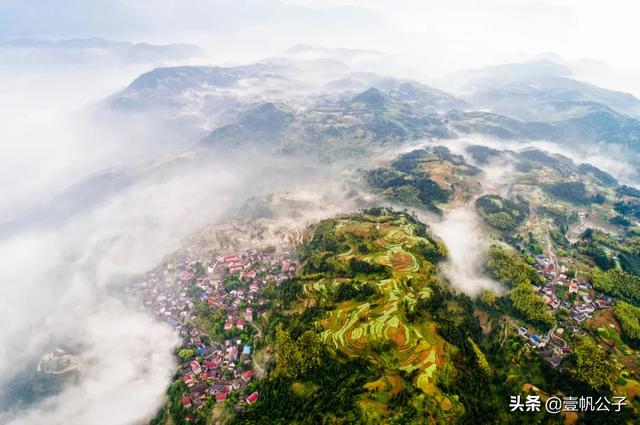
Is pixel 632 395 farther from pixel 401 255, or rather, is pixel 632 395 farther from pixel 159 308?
pixel 159 308

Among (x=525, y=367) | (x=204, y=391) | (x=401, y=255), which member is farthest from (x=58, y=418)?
(x=525, y=367)

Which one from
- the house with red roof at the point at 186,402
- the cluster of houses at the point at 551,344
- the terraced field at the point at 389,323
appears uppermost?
the terraced field at the point at 389,323

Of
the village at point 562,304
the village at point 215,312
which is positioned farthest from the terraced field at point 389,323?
the village at point 562,304

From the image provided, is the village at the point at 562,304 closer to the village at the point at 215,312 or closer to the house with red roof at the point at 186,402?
the village at the point at 215,312

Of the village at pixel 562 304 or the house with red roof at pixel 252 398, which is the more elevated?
the village at pixel 562 304

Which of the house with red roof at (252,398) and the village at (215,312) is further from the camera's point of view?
the village at (215,312)

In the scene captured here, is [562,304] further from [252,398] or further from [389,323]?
[252,398]

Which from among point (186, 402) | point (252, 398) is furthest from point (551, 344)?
point (186, 402)

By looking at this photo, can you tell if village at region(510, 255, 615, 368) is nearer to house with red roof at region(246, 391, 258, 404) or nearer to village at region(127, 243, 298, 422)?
house with red roof at region(246, 391, 258, 404)
